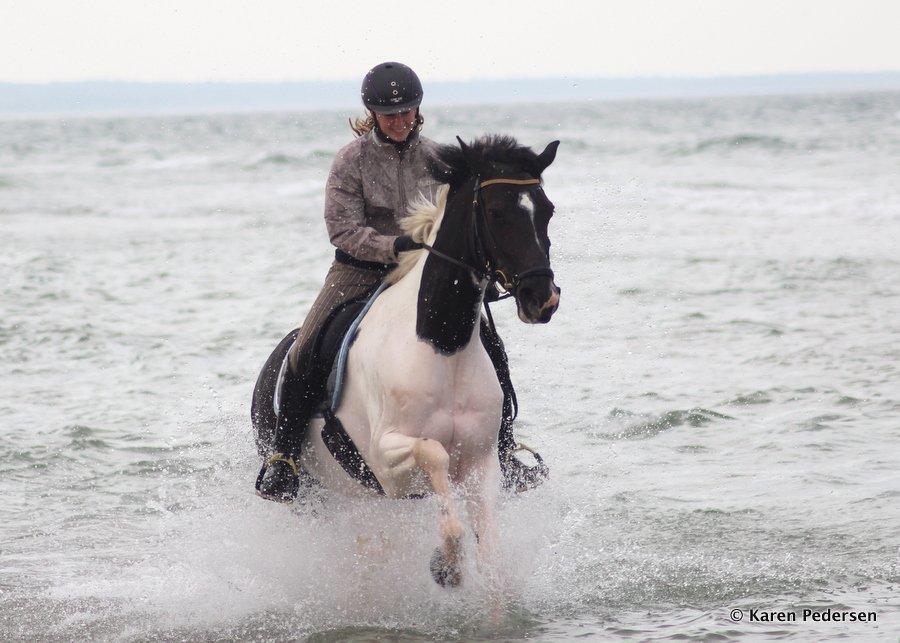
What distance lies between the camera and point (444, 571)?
5883 mm

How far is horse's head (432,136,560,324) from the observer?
5.11m

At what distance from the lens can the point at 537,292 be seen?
5.07 metres

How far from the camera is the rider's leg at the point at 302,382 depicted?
21.9ft

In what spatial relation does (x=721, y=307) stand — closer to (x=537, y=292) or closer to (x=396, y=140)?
(x=396, y=140)

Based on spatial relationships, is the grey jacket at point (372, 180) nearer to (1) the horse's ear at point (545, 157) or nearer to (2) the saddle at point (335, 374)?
(2) the saddle at point (335, 374)

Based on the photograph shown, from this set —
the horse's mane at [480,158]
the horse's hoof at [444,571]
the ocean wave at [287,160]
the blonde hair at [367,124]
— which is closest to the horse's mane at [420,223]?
the horse's mane at [480,158]

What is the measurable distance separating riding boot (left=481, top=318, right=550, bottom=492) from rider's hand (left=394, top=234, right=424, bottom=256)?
581 mm

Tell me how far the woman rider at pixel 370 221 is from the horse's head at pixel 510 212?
19.3 inches

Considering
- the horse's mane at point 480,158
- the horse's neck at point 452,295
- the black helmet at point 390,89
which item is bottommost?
the horse's neck at point 452,295

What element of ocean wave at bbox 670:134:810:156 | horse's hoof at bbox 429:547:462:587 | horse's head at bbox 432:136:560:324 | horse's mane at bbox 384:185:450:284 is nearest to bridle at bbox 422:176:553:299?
horse's head at bbox 432:136:560:324

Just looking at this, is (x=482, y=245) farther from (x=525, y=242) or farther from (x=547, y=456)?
(x=547, y=456)

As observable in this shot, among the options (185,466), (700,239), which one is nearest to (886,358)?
(185,466)

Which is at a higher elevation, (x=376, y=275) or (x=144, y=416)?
(x=376, y=275)

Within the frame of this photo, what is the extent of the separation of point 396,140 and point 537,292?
1.74 metres
